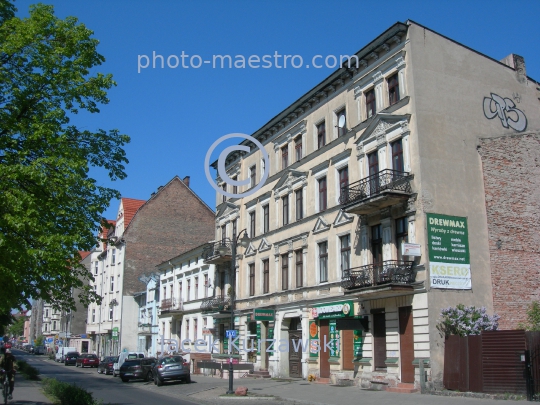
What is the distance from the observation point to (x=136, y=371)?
108 ft

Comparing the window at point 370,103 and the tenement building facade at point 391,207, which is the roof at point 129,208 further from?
the window at point 370,103

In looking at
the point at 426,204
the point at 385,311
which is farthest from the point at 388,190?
the point at 385,311

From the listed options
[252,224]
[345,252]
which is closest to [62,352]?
[252,224]

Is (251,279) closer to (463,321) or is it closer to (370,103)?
(370,103)

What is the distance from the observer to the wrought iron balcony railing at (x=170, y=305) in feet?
154

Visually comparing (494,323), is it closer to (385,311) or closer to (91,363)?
(385,311)

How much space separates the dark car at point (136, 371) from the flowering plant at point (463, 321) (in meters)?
18.1

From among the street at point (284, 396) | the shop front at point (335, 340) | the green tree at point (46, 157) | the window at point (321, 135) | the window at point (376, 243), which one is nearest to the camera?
the green tree at point (46, 157)

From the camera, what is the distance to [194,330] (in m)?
44.2

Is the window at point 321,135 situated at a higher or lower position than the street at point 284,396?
higher

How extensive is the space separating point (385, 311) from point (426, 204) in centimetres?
477

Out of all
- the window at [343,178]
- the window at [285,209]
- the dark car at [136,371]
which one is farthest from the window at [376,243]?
the dark car at [136,371]

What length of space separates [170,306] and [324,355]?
75.5ft

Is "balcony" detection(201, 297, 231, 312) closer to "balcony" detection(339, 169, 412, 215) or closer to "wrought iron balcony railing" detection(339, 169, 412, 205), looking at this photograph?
"wrought iron balcony railing" detection(339, 169, 412, 205)
